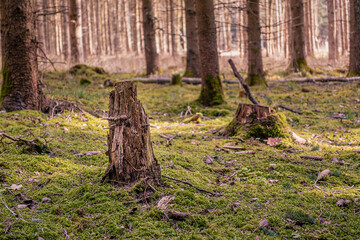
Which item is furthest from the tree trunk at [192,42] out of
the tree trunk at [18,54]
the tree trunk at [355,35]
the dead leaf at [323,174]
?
the dead leaf at [323,174]

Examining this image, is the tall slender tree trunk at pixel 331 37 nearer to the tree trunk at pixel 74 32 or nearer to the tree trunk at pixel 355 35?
the tree trunk at pixel 355 35

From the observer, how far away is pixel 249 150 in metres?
5.13

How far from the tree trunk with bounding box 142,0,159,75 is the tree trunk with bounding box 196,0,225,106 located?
6106 millimetres

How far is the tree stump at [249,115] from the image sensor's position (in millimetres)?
5719

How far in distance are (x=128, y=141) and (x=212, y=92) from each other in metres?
5.47

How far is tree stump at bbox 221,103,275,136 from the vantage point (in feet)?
18.8

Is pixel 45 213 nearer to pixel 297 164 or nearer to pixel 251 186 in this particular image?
pixel 251 186

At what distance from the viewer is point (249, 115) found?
19.0 ft

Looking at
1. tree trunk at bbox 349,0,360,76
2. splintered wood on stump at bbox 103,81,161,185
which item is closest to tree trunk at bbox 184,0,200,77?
tree trunk at bbox 349,0,360,76

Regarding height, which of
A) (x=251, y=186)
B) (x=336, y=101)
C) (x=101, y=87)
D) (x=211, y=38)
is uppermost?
(x=211, y=38)

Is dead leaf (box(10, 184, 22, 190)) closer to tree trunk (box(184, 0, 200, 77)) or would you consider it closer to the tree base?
the tree base

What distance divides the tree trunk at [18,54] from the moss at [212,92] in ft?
13.5

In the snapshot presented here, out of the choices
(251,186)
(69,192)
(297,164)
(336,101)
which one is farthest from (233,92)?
(69,192)

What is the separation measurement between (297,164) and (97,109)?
198 inches
